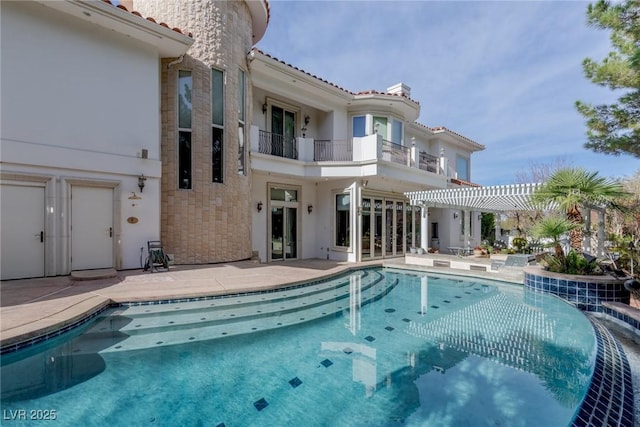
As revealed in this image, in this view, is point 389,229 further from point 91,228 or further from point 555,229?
point 91,228

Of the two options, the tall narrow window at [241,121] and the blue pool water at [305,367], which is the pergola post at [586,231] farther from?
the tall narrow window at [241,121]

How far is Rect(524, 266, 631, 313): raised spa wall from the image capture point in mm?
7062

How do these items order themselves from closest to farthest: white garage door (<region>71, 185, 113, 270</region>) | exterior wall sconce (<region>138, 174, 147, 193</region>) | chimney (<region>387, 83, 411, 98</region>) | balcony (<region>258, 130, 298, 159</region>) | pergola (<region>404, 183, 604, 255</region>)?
white garage door (<region>71, 185, 113, 270</region>) → pergola (<region>404, 183, 604, 255</region>) → exterior wall sconce (<region>138, 174, 147, 193</region>) → balcony (<region>258, 130, 298, 159</region>) → chimney (<region>387, 83, 411, 98</region>)

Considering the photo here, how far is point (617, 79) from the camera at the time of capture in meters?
8.98

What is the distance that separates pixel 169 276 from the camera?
8.41m

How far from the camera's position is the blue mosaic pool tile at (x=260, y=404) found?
3317 millimetres

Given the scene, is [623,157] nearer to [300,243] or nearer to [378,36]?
[378,36]

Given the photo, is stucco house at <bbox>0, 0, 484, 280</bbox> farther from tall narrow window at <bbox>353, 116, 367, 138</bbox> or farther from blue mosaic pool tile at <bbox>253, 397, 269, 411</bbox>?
blue mosaic pool tile at <bbox>253, 397, 269, 411</bbox>

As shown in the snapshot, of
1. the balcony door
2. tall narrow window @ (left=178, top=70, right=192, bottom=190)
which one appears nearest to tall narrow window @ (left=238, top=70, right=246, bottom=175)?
tall narrow window @ (left=178, top=70, right=192, bottom=190)

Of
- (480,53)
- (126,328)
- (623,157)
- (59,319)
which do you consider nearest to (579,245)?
(623,157)

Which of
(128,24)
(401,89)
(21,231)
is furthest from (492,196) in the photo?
(21,231)

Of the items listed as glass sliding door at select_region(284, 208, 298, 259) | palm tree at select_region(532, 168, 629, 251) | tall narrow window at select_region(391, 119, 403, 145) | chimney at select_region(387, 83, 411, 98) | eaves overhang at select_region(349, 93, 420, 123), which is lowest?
glass sliding door at select_region(284, 208, 298, 259)

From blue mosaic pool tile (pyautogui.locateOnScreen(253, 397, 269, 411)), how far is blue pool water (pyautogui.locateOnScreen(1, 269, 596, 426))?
0.01 m

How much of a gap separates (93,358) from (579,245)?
12.7 meters
